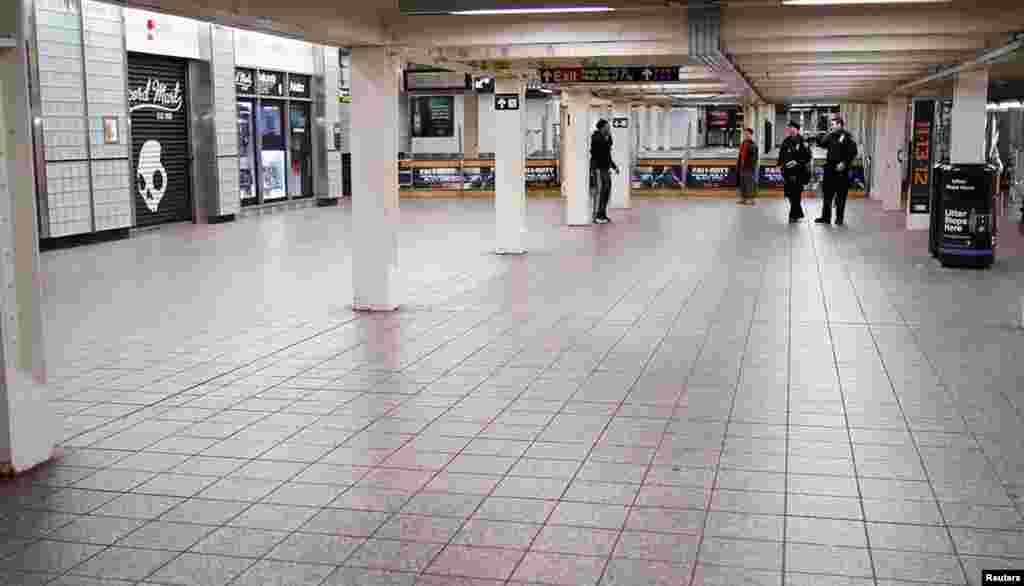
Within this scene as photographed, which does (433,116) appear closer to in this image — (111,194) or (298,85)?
(298,85)

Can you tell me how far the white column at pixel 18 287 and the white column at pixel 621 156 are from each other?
1758 centimetres

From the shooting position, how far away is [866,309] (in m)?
10.0

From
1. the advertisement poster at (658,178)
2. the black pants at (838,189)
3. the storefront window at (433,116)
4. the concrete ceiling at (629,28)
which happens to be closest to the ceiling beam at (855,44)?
the concrete ceiling at (629,28)

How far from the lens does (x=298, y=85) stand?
23.5m

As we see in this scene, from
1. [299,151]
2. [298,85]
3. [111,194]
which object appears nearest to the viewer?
[111,194]

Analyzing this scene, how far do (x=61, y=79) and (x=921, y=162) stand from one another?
1341 cm

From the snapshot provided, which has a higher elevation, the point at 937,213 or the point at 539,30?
the point at 539,30

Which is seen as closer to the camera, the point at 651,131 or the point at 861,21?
the point at 861,21

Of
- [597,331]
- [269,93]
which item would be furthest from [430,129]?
[597,331]

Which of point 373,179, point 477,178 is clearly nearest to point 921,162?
point 373,179

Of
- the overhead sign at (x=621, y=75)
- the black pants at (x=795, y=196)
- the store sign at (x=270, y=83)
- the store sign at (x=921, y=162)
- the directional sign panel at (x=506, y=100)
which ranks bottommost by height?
the black pants at (x=795, y=196)

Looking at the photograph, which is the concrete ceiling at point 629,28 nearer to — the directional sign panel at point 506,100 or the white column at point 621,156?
the directional sign panel at point 506,100

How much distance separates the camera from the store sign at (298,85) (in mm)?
23172

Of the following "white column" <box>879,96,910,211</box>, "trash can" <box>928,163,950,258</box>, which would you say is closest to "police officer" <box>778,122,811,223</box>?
"white column" <box>879,96,910,211</box>
